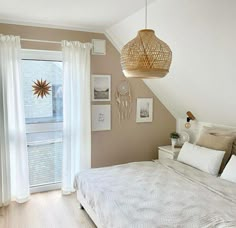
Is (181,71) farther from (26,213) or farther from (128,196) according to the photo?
(26,213)

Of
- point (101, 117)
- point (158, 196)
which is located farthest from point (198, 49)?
point (101, 117)

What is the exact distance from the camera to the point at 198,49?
279cm

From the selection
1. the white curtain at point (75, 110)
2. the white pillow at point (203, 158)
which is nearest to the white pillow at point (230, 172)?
the white pillow at point (203, 158)

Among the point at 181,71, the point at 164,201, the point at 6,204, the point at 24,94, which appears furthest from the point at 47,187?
the point at 181,71

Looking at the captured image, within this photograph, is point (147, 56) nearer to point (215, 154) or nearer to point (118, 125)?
point (215, 154)

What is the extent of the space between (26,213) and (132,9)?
262 centimetres

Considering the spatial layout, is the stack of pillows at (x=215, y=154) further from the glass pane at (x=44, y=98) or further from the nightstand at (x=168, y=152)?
the glass pane at (x=44, y=98)

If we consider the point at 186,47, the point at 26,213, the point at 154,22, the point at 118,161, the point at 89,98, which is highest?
the point at 154,22

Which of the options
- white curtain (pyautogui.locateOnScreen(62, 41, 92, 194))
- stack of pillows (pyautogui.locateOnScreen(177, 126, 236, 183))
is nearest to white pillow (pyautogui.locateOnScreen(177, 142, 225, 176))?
stack of pillows (pyautogui.locateOnScreen(177, 126, 236, 183))

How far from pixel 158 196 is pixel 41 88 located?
215cm

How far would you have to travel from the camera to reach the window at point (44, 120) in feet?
11.4

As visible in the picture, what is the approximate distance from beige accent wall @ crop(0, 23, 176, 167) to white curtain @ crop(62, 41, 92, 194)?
0.57 feet

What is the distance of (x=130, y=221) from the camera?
1.96m

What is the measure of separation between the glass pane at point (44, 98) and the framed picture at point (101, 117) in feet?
1.57
